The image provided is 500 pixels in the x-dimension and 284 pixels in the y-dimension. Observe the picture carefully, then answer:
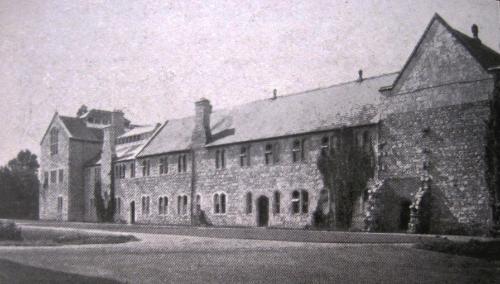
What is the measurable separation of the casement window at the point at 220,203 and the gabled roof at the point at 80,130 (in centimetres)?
2771

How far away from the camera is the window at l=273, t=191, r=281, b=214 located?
3772cm

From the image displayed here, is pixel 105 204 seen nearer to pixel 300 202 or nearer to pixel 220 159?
pixel 220 159

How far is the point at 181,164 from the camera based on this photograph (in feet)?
155

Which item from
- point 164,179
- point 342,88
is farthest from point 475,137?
point 164,179

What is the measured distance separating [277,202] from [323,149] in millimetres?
5454

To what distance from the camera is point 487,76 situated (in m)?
27.2

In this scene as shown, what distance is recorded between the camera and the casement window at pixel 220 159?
42.7 metres

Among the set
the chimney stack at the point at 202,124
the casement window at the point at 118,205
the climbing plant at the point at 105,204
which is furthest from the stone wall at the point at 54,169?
the chimney stack at the point at 202,124

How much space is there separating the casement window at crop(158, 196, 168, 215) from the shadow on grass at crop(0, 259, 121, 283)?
114 ft

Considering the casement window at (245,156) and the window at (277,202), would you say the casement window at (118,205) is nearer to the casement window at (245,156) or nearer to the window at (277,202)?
the casement window at (245,156)

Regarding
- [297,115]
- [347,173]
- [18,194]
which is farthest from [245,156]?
[18,194]

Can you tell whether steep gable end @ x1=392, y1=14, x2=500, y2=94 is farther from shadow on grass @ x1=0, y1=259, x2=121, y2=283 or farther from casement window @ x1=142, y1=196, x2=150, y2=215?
casement window @ x1=142, y1=196, x2=150, y2=215

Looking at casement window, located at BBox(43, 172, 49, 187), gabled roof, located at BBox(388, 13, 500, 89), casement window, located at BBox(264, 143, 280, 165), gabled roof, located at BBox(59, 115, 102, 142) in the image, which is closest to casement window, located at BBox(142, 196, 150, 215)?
gabled roof, located at BBox(59, 115, 102, 142)

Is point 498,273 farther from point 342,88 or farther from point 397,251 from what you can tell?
point 342,88
